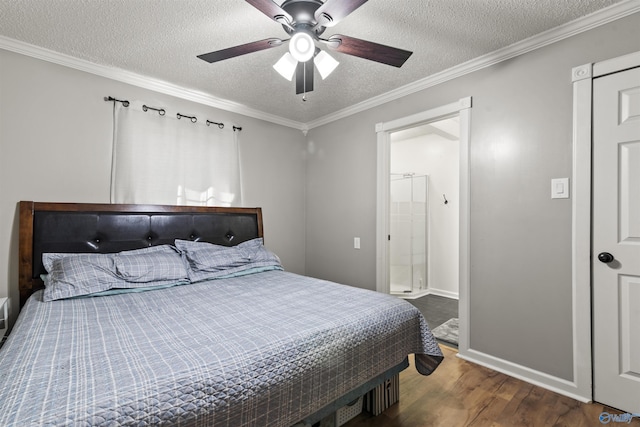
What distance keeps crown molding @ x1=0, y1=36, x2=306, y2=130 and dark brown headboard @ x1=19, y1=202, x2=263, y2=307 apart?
3.64ft

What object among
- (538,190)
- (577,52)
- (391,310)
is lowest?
(391,310)

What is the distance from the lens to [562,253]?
2027 mm

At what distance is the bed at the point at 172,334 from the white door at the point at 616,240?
1.08 metres

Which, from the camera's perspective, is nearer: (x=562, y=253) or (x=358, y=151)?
(x=562, y=253)

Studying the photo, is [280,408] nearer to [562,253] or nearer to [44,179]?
[562,253]

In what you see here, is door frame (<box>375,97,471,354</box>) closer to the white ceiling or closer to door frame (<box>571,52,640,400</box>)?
the white ceiling

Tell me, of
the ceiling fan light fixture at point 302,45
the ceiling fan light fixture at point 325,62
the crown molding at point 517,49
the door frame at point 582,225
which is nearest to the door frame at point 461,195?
the crown molding at point 517,49

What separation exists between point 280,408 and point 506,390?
1737mm

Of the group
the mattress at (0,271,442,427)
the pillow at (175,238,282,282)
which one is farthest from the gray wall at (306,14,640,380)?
the pillow at (175,238,282,282)

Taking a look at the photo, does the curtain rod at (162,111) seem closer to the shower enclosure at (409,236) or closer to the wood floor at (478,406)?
the shower enclosure at (409,236)

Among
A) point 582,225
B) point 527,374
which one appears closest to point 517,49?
point 582,225

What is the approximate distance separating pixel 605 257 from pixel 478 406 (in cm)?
120

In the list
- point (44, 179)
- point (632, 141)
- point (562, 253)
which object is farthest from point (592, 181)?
point (44, 179)

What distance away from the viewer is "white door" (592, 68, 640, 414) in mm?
1765
